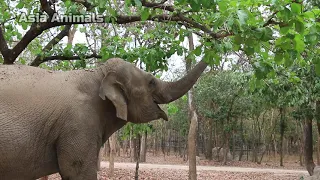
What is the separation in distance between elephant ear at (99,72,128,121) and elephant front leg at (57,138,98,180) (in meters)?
0.48

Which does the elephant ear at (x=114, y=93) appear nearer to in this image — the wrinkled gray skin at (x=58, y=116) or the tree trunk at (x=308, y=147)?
the wrinkled gray skin at (x=58, y=116)

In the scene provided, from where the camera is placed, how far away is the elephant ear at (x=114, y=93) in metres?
4.14

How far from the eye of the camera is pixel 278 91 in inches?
480

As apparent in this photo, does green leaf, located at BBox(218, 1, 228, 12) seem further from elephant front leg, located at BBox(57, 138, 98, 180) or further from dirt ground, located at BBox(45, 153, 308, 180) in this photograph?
dirt ground, located at BBox(45, 153, 308, 180)

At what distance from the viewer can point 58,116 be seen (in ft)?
12.7

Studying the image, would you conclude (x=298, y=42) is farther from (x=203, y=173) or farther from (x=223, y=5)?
(x=203, y=173)

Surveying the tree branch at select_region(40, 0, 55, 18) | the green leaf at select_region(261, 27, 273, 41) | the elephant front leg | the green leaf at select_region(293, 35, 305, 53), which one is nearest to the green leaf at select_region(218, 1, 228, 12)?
the green leaf at select_region(261, 27, 273, 41)

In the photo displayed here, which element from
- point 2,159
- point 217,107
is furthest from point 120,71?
point 217,107

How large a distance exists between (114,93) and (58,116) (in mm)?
633

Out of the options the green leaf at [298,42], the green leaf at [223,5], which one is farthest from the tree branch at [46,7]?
the green leaf at [298,42]

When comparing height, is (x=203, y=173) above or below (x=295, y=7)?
below

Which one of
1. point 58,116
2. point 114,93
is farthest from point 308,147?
point 58,116

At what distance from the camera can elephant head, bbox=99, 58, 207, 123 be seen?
13.8 feet

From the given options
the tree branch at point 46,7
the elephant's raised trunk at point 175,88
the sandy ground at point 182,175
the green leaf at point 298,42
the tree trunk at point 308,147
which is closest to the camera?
the green leaf at point 298,42
